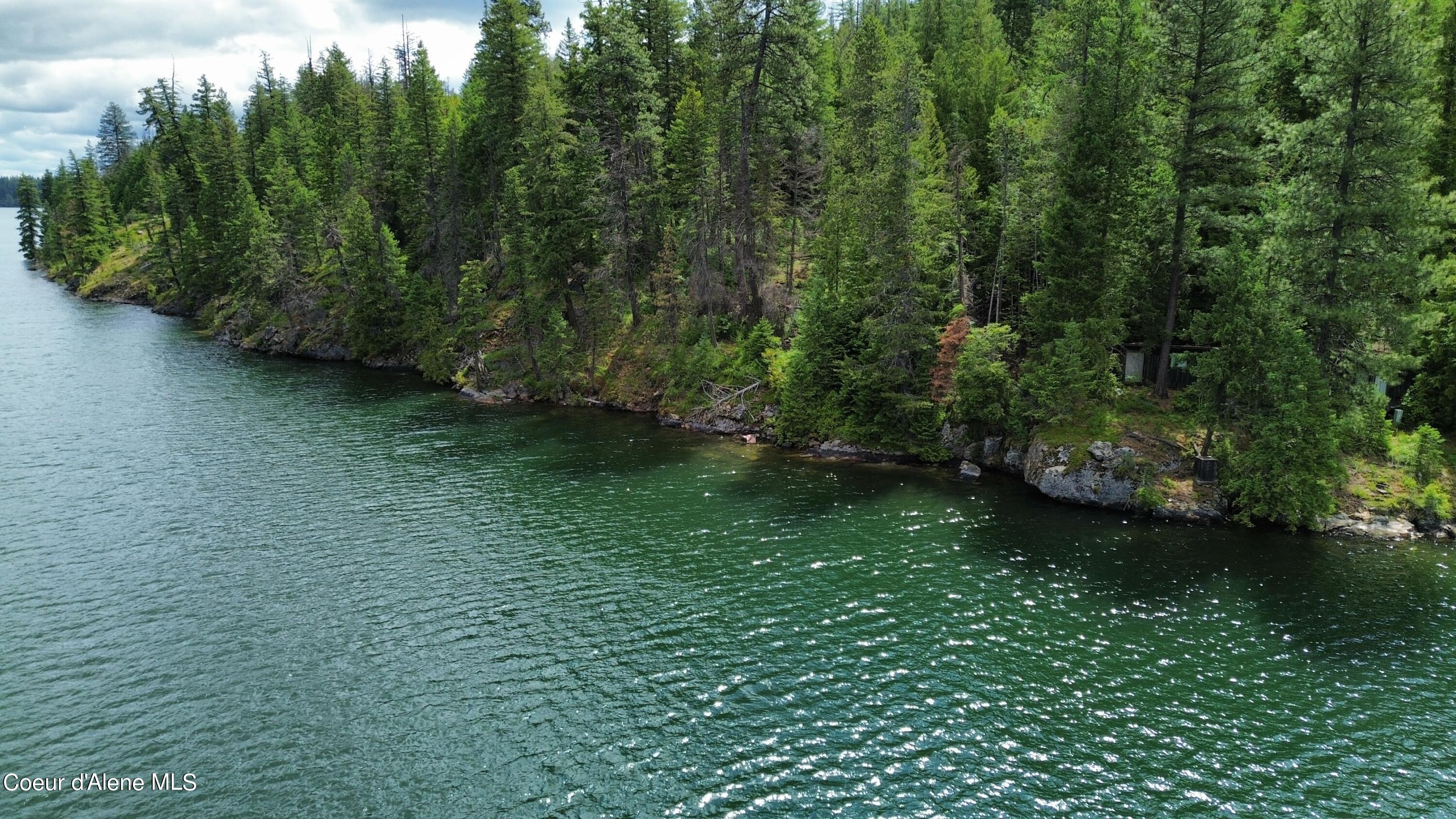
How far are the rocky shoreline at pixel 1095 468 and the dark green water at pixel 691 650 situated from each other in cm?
122

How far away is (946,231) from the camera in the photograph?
41438 millimetres

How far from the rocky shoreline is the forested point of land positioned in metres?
0.64

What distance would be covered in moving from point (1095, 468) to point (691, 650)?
20787 mm

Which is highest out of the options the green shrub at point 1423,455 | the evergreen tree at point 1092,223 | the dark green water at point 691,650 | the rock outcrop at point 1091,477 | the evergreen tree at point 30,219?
the evergreen tree at point 30,219

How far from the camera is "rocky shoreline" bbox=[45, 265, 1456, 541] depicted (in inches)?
1107

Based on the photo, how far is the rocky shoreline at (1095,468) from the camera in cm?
A: 2812

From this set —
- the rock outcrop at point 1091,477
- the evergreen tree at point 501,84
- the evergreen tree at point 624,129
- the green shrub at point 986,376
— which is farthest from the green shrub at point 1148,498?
the evergreen tree at point 501,84

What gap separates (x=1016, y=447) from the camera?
35656mm

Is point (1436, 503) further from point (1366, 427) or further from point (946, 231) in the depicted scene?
point (946, 231)

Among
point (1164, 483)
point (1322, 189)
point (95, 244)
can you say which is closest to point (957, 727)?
point (1164, 483)

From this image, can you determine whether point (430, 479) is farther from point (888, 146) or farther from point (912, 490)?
point (888, 146)

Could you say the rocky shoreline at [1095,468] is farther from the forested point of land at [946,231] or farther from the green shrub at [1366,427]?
the green shrub at [1366,427]

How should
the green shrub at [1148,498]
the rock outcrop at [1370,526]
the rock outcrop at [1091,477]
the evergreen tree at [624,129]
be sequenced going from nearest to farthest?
1. the rock outcrop at [1370,526]
2. the green shrub at [1148,498]
3. the rock outcrop at [1091,477]
4. the evergreen tree at [624,129]

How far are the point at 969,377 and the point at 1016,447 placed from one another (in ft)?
13.8
